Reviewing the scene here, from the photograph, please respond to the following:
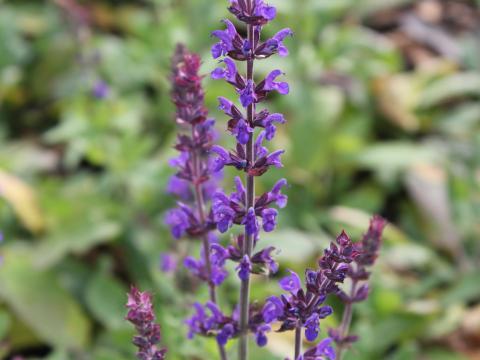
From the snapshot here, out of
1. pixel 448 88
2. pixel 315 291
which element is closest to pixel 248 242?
pixel 315 291

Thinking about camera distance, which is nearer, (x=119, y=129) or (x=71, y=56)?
(x=119, y=129)

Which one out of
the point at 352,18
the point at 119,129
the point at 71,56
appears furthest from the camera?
the point at 352,18

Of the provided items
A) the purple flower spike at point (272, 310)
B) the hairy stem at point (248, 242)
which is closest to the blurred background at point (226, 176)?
the hairy stem at point (248, 242)

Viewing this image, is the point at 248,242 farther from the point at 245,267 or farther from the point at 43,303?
the point at 43,303

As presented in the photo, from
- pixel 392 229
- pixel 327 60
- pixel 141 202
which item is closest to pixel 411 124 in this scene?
pixel 327 60

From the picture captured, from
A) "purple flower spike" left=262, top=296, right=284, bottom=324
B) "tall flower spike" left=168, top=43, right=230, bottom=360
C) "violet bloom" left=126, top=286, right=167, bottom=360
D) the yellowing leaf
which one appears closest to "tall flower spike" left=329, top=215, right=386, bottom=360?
"purple flower spike" left=262, top=296, right=284, bottom=324

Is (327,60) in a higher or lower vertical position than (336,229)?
higher

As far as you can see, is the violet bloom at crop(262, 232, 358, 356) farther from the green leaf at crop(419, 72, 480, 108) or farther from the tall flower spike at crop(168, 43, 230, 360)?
the green leaf at crop(419, 72, 480, 108)

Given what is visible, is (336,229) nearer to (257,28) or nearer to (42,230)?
(42,230)
